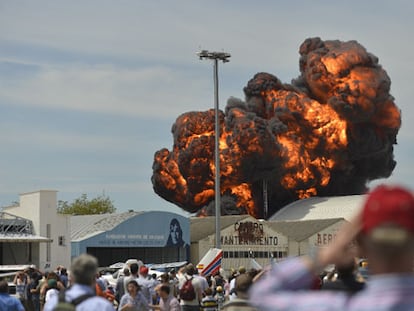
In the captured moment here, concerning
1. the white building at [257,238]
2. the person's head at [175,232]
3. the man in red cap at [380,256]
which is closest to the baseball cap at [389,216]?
the man in red cap at [380,256]

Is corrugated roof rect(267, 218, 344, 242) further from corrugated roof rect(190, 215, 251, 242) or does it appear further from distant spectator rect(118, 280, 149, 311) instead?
distant spectator rect(118, 280, 149, 311)

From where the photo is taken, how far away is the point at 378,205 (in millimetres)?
2613

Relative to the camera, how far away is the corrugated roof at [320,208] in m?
77.8

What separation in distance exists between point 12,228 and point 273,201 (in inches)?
1727

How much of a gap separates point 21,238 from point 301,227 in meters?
26.4

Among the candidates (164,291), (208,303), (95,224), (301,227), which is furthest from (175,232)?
(164,291)

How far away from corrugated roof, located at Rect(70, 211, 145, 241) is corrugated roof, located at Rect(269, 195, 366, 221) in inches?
986

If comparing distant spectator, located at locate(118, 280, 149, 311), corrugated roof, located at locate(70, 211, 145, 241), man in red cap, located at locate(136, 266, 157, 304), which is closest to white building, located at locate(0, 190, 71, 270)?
corrugated roof, located at locate(70, 211, 145, 241)

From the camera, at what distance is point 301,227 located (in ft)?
219

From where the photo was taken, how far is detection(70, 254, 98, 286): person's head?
225 inches

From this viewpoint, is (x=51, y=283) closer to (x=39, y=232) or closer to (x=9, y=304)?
(x=9, y=304)

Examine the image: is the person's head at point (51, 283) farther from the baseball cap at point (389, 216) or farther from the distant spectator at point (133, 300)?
the baseball cap at point (389, 216)

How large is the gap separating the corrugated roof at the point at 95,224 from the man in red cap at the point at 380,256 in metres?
51.0

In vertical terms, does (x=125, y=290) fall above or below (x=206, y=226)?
below
